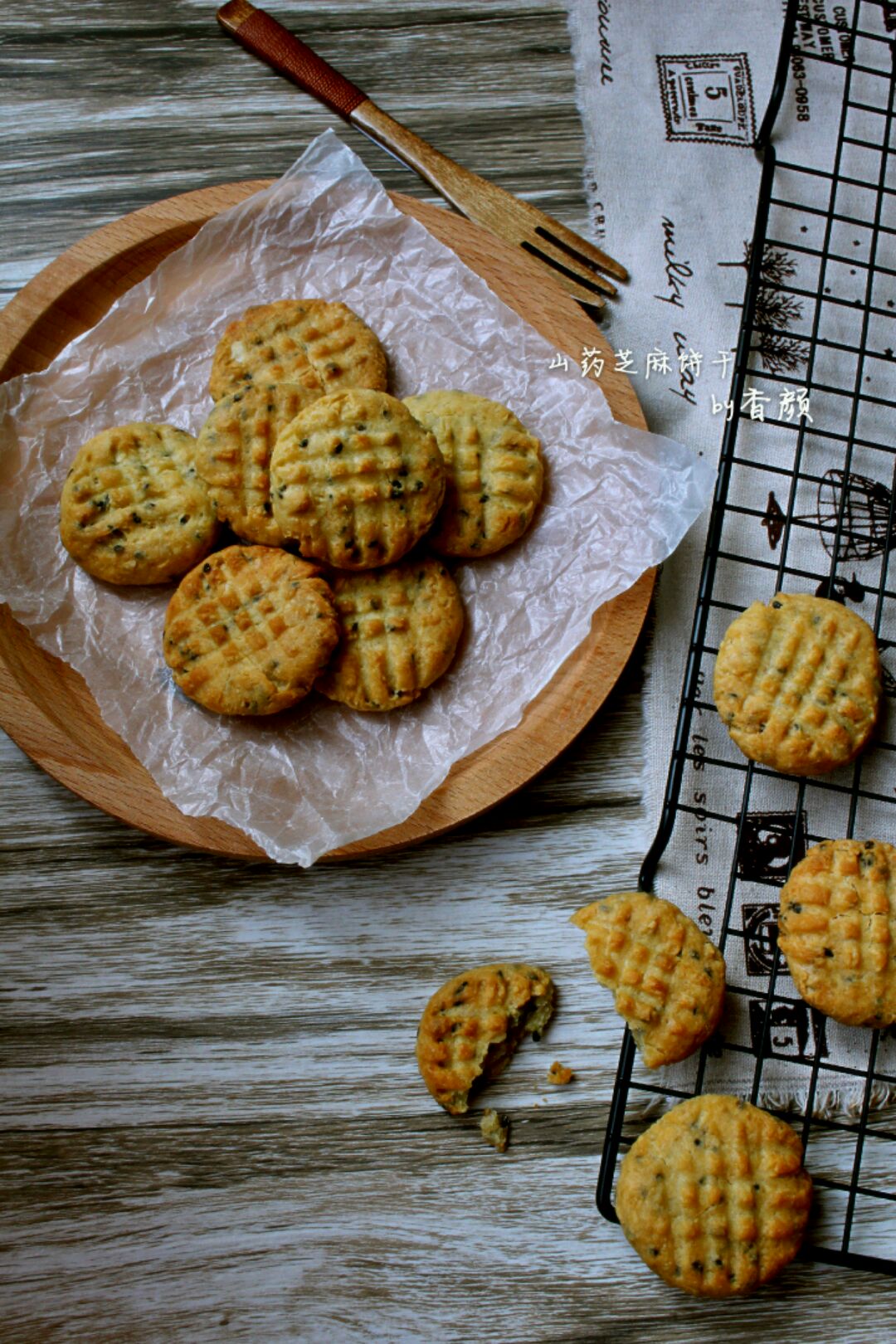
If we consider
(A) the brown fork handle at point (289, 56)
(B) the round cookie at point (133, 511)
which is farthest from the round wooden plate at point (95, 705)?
(A) the brown fork handle at point (289, 56)

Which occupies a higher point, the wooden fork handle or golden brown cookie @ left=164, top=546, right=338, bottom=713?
the wooden fork handle

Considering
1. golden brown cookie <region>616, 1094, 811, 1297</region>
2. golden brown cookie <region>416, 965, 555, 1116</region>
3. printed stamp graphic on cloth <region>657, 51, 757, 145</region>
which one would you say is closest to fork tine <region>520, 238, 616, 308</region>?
printed stamp graphic on cloth <region>657, 51, 757, 145</region>

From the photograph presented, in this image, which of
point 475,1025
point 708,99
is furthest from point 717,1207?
point 708,99

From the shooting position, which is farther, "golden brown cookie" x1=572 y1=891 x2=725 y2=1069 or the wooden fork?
the wooden fork

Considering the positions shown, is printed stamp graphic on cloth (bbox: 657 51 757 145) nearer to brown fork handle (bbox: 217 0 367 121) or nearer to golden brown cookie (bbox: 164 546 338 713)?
brown fork handle (bbox: 217 0 367 121)

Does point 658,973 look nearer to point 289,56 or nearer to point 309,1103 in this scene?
point 309,1103

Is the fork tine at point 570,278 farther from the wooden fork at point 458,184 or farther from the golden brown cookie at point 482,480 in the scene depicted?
the golden brown cookie at point 482,480
